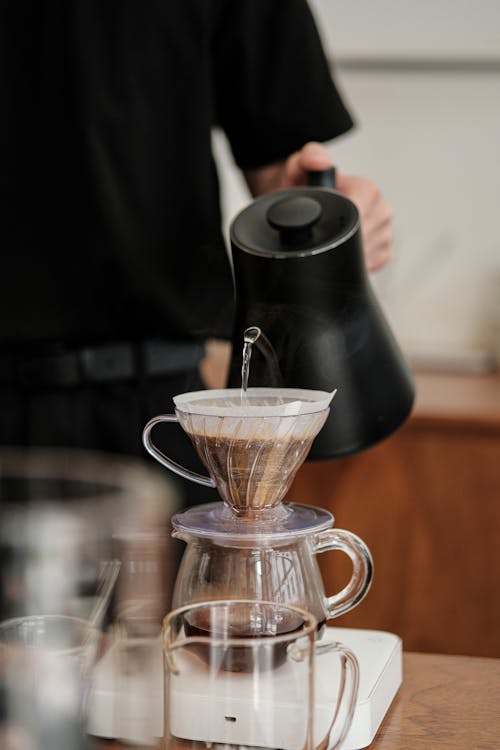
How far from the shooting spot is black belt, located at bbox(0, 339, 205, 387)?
113 centimetres

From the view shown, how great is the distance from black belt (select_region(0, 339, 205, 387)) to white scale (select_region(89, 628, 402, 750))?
502mm

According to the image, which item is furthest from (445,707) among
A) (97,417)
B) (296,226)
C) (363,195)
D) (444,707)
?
(97,417)

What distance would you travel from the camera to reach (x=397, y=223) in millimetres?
2389

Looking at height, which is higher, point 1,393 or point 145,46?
point 145,46

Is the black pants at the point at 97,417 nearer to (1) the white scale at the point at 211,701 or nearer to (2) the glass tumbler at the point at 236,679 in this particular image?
(1) the white scale at the point at 211,701

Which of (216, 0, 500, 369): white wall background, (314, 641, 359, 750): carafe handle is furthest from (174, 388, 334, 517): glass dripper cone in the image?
(216, 0, 500, 369): white wall background

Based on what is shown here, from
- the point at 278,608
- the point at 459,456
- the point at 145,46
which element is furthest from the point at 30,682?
the point at 459,456

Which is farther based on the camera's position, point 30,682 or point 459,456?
point 459,456

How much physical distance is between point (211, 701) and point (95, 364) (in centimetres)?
68

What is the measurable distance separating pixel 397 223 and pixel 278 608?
195 centimetres

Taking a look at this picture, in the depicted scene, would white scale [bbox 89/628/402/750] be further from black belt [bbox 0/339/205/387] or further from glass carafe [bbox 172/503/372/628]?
Result: black belt [bbox 0/339/205/387]

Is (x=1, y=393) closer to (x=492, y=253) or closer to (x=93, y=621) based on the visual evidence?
(x=93, y=621)

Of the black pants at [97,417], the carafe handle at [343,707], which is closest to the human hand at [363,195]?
the black pants at [97,417]

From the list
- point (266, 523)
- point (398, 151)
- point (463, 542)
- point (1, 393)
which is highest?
point (266, 523)
